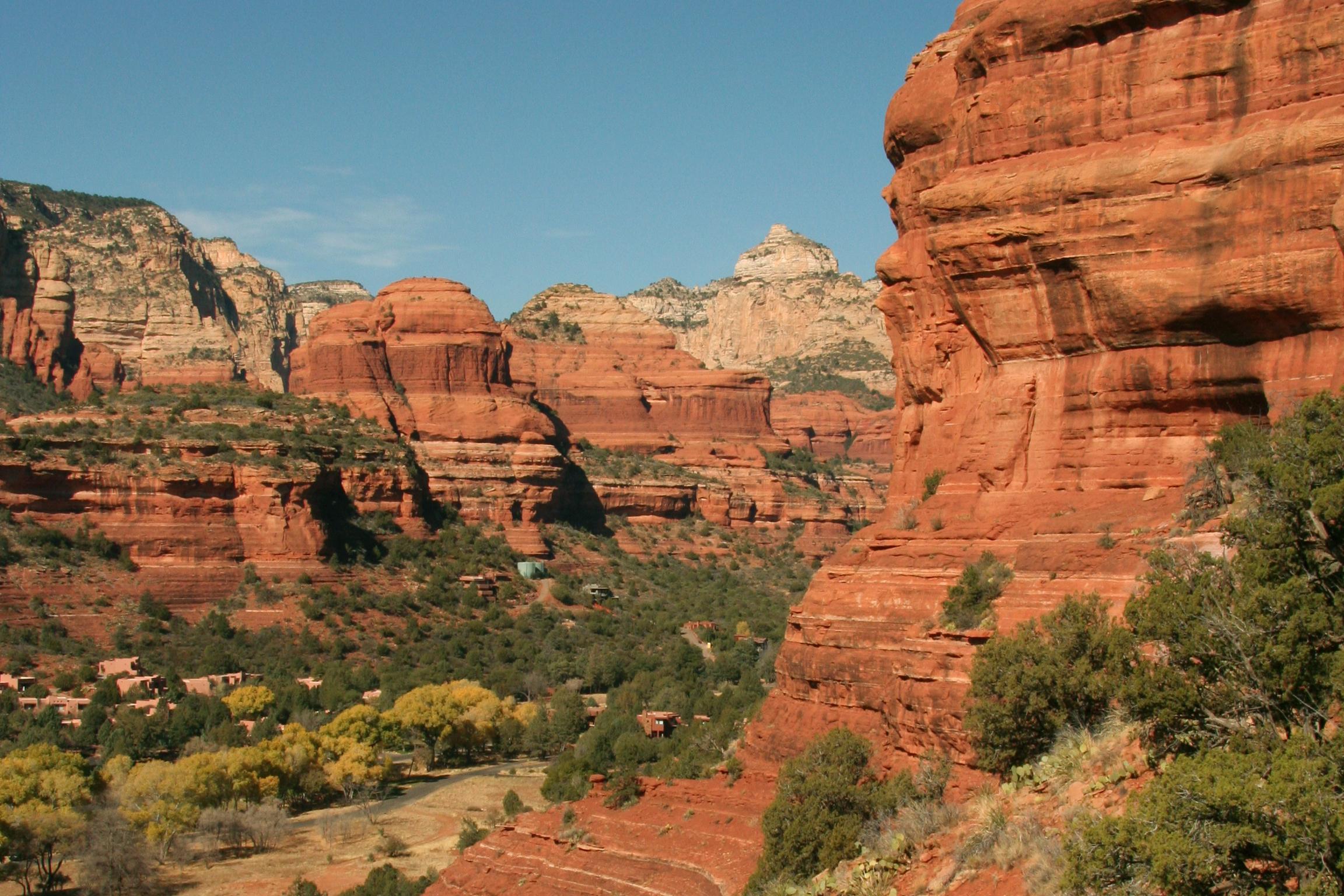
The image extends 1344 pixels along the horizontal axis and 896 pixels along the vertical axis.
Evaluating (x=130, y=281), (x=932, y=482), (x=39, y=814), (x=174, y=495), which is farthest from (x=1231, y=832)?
(x=130, y=281)

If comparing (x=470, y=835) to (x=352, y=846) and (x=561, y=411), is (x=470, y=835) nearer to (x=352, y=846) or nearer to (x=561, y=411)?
(x=352, y=846)

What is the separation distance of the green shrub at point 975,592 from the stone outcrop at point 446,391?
234 feet

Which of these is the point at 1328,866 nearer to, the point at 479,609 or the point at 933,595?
the point at 933,595

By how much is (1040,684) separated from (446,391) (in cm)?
8308

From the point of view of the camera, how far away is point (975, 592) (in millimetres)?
25922

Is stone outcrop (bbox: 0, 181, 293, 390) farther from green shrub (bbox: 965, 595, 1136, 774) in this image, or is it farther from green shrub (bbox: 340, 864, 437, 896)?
green shrub (bbox: 965, 595, 1136, 774)

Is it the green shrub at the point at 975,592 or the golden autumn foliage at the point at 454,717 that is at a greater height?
the green shrub at the point at 975,592

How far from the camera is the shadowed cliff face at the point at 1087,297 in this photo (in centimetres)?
2381

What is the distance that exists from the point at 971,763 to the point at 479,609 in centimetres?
6196

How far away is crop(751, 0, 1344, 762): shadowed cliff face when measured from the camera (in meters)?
23.8

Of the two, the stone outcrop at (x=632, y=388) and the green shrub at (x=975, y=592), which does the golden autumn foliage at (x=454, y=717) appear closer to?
the green shrub at (x=975, y=592)

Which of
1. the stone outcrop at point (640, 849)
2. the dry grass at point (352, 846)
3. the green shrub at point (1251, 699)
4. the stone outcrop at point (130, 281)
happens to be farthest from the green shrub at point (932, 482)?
the stone outcrop at point (130, 281)

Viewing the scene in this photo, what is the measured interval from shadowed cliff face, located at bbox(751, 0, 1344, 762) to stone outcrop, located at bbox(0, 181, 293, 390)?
4082 inches

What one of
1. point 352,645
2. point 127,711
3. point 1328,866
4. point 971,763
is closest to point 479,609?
point 352,645
